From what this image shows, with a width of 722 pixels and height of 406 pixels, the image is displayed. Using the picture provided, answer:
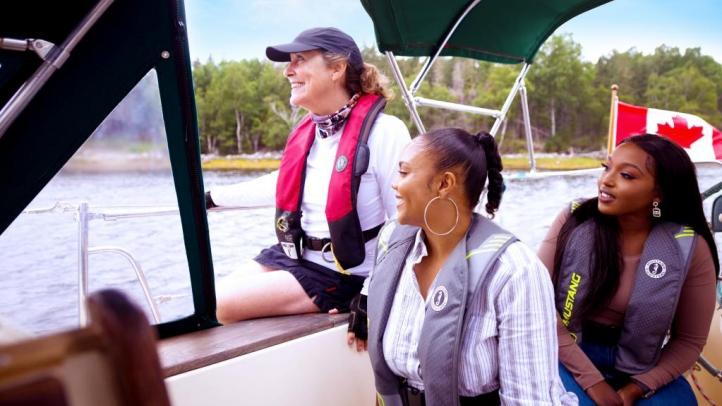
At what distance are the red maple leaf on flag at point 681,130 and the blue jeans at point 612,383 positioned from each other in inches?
56.4

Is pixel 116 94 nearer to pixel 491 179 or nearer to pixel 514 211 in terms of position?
pixel 491 179

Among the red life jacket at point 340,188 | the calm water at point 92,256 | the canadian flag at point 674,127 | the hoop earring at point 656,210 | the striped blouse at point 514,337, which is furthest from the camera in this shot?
the canadian flag at point 674,127

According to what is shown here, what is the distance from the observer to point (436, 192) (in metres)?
1.29

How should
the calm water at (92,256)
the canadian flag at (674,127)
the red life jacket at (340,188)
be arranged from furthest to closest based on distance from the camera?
the canadian flag at (674,127) → the red life jacket at (340,188) → the calm water at (92,256)

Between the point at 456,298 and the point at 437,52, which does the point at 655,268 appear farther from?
the point at 437,52

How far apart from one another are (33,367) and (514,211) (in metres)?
8.02

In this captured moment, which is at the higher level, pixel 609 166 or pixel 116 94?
pixel 116 94

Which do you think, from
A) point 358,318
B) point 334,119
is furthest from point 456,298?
point 334,119

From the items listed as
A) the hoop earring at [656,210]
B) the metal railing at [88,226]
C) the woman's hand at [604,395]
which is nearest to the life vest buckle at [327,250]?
the metal railing at [88,226]

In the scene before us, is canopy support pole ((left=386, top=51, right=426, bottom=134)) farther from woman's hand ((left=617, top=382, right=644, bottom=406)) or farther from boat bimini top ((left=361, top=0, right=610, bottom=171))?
woman's hand ((left=617, top=382, right=644, bottom=406))

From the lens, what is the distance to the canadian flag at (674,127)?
9.03 feet

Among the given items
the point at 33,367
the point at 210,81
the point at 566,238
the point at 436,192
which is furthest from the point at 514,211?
the point at 33,367

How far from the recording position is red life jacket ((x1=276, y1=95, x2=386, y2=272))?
183 centimetres

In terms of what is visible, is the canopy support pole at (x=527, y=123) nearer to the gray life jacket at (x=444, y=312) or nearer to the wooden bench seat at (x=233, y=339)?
the wooden bench seat at (x=233, y=339)
